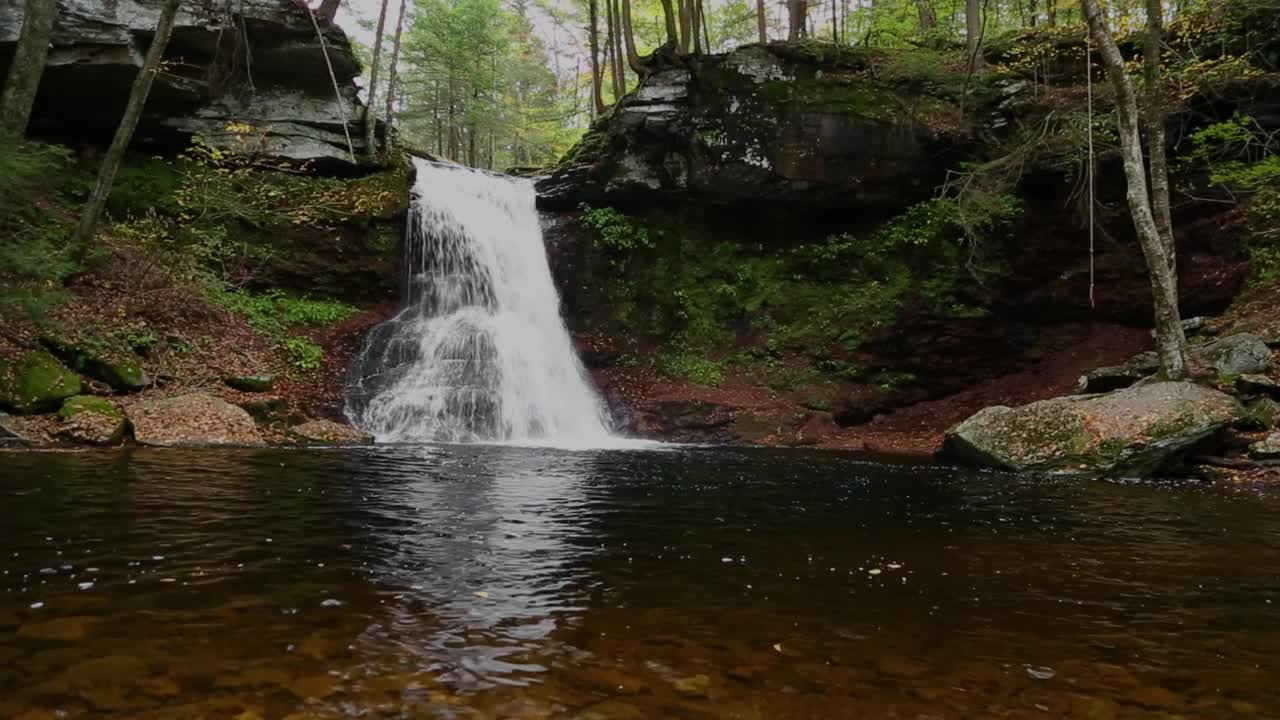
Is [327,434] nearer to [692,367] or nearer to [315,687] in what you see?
[692,367]

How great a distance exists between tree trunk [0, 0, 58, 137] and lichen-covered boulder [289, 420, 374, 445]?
6.59m

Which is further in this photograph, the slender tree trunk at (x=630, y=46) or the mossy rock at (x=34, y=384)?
the slender tree trunk at (x=630, y=46)

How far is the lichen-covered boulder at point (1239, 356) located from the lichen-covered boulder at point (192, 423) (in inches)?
578

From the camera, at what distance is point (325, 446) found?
10.9m

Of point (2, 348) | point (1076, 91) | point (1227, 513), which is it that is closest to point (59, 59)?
point (2, 348)

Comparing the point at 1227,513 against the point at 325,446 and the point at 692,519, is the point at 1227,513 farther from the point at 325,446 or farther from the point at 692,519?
the point at 325,446

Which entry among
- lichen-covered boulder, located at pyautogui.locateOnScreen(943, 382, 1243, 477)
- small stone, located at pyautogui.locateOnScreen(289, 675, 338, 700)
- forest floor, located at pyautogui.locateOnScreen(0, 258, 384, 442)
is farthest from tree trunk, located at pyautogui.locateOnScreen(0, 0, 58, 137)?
lichen-covered boulder, located at pyautogui.locateOnScreen(943, 382, 1243, 477)

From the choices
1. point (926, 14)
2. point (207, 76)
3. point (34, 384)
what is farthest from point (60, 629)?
point (926, 14)

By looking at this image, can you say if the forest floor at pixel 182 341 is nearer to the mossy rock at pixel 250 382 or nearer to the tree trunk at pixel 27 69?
the mossy rock at pixel 250 382

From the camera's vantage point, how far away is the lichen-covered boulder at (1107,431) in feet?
30.0

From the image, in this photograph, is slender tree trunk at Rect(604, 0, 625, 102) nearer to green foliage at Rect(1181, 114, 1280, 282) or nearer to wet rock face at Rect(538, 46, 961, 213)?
wet rock face at Rect(538, 46, 961, 213)

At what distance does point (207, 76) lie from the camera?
16016 millimetres

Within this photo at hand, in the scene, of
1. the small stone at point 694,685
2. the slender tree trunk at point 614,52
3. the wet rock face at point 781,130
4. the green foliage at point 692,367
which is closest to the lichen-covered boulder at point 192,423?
the small stone at point 694,685

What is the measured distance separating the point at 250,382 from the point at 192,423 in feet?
8.15
